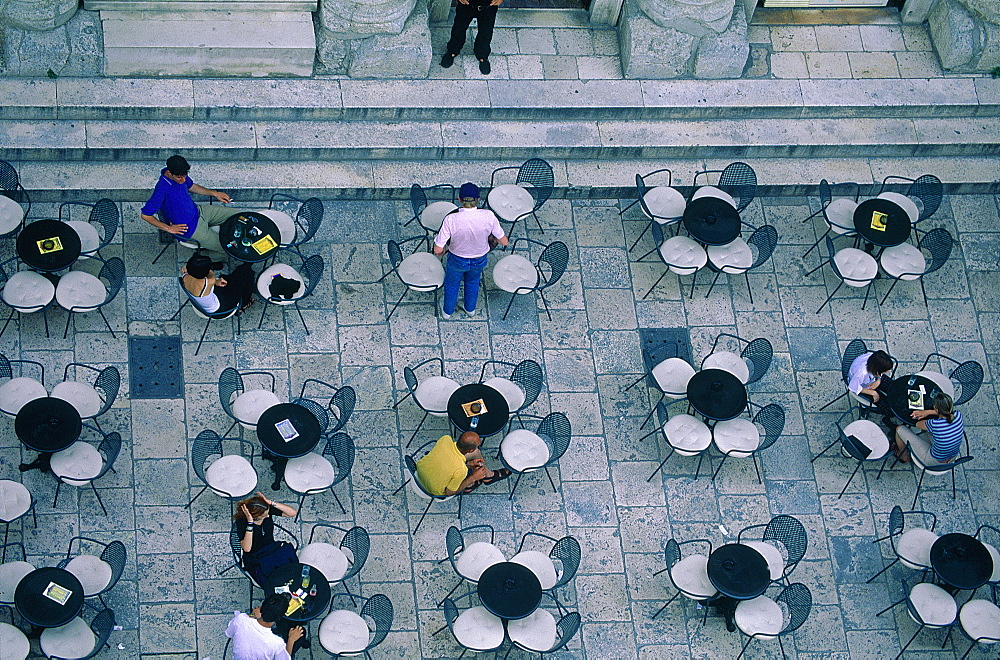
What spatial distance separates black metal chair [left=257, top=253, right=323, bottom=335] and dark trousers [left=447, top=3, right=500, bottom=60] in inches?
134

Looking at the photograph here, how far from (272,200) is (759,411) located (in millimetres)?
6234

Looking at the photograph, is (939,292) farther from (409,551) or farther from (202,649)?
(202,649)

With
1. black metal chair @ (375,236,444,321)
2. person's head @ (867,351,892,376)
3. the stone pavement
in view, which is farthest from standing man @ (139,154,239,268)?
person's head @ (867,351,892,376)

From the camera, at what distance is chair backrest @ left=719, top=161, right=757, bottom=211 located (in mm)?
17656

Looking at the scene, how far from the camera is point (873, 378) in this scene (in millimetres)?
16094

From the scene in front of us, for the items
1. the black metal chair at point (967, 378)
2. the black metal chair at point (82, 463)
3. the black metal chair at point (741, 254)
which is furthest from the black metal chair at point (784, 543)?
the black metal chair at point (82, 463)

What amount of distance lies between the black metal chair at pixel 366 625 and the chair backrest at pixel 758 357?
5.01 meters

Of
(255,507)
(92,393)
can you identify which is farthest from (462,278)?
(92,393)

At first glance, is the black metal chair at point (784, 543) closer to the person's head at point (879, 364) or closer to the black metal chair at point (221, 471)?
the person's head at point (879, 364)

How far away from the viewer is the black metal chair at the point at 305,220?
1641 cm

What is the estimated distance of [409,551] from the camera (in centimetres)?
1519

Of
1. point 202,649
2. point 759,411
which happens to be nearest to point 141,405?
point 202,649

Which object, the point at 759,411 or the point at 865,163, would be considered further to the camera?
the point at 865,163

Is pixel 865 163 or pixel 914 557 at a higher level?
pixel 865 163
